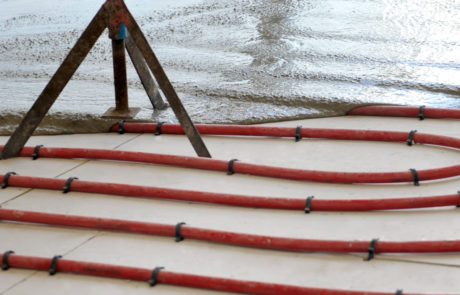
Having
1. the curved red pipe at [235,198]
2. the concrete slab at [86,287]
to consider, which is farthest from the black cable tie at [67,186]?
the concrete slab at [86,287]

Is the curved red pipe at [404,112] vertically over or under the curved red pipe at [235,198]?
over

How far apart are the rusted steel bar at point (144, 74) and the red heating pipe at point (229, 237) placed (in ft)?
5.99

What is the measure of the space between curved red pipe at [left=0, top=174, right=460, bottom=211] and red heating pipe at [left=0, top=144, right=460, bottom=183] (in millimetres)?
359

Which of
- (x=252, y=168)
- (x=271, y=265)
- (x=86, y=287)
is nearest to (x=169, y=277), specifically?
(x=86, y=287)

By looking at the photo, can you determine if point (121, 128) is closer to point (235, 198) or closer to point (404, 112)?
point (235, 198)

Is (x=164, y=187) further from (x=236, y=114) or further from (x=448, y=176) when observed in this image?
(x=448, y=176)

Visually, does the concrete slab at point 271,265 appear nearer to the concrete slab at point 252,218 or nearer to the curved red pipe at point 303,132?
the concrete slab at point 252,218

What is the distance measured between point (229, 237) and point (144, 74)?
2.23 m

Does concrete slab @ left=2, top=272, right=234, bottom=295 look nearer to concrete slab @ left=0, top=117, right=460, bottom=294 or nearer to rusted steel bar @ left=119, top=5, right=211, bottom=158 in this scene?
concrete slab @ left=0, top=117, right=460, bottom=294

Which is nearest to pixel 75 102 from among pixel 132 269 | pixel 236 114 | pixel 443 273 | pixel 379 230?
pixel 236 114

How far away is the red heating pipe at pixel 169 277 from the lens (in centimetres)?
301

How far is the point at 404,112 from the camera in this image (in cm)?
514

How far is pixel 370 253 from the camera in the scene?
3314 mm

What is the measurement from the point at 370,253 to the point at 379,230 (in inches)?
11.6
